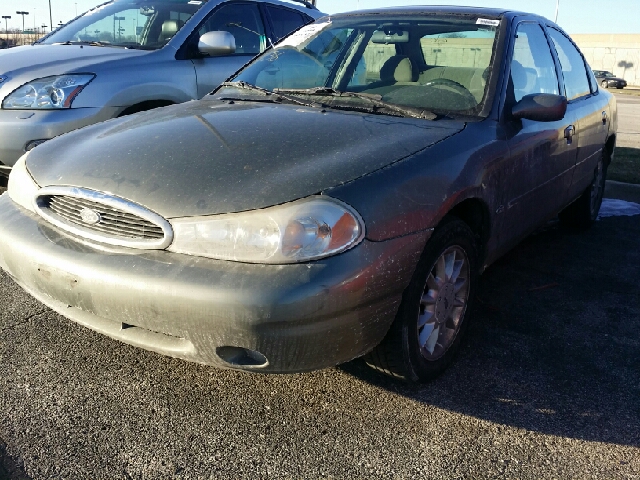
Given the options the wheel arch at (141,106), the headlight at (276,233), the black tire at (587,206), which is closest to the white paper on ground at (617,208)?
the black tire at (587,206)

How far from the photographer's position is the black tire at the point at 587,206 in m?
5.12

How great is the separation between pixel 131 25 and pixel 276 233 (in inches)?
163

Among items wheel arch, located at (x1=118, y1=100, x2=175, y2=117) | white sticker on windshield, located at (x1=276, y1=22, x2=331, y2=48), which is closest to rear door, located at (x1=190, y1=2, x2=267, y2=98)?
wheel arch, located at (x1=118, y1=100, x2=175, y2=117)

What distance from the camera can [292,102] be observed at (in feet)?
11.0

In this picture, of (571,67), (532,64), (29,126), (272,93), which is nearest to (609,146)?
(571,67)

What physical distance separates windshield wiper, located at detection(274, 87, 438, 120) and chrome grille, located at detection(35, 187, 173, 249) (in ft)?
4.32

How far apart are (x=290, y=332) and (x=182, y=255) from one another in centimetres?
46

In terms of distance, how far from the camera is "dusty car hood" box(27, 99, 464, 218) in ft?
7.54

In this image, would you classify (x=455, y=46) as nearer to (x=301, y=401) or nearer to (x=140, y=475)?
(x=301, y=401)

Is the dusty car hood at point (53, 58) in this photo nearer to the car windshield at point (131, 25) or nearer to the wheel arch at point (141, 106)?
the car windshield at point (131, 25)

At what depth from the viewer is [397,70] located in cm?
364

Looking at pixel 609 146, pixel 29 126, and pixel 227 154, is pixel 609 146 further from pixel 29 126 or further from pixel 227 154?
pixel 29 126

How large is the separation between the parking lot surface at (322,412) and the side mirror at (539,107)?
3.58 ft

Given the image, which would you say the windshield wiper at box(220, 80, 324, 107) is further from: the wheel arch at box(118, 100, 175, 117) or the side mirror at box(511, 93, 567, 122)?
the wheel arch at box(118, 100, 175, 117)
